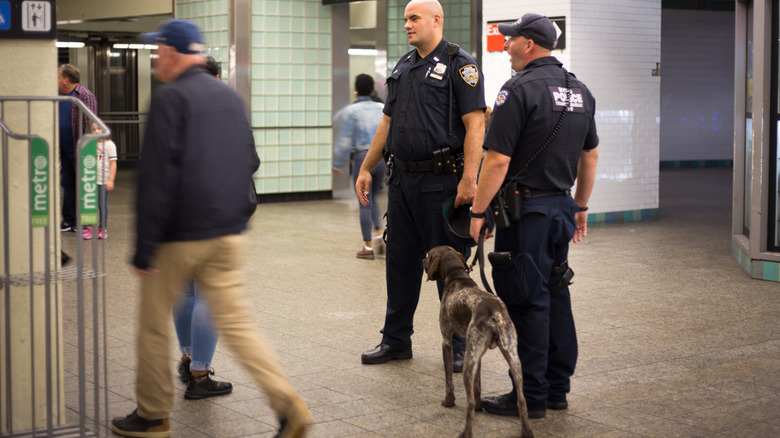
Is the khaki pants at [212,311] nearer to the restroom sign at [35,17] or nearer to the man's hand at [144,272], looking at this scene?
the man's hand at [144,272]

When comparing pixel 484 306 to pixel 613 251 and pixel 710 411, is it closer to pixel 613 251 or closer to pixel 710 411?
pixel 710 411

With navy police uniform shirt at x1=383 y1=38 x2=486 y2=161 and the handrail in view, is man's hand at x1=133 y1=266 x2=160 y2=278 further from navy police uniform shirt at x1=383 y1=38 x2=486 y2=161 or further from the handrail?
navy police uniform shirt at x1=383 y1=38 x2=486 y2=161

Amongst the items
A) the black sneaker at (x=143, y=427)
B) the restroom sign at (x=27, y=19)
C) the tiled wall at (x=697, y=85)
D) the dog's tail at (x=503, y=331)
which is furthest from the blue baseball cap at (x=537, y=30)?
the tiled wall at (x=697, y=85)

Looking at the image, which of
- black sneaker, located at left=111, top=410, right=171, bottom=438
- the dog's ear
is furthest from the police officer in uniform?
black sneaker, located at left=111, top=410, right=171, bottom=438

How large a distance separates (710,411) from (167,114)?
8.54 feet

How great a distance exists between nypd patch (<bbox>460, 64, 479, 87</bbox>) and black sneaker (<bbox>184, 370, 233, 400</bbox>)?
1.84 metres

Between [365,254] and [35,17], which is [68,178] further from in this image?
[35,17]

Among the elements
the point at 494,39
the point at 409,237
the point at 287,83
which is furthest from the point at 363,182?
the point at 287,83

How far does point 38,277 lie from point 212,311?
67cm

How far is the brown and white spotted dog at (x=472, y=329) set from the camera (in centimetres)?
388

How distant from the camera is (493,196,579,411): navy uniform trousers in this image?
4188mm

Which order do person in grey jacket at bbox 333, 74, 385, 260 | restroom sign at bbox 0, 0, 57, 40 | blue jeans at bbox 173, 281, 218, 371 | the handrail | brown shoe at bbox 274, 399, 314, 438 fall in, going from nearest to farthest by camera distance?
the handrail < brown shoe at bbox 274, 399, 314, 438 < restroom sign at bbox 0, 0, 57, 40 < blue jeans at bbox 173, 281, 218, 371 < person in grey jacket at bbox 333, 74, 385, 260

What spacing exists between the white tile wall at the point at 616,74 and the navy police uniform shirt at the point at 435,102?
19.3 feet

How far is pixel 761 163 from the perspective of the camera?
297 inches
